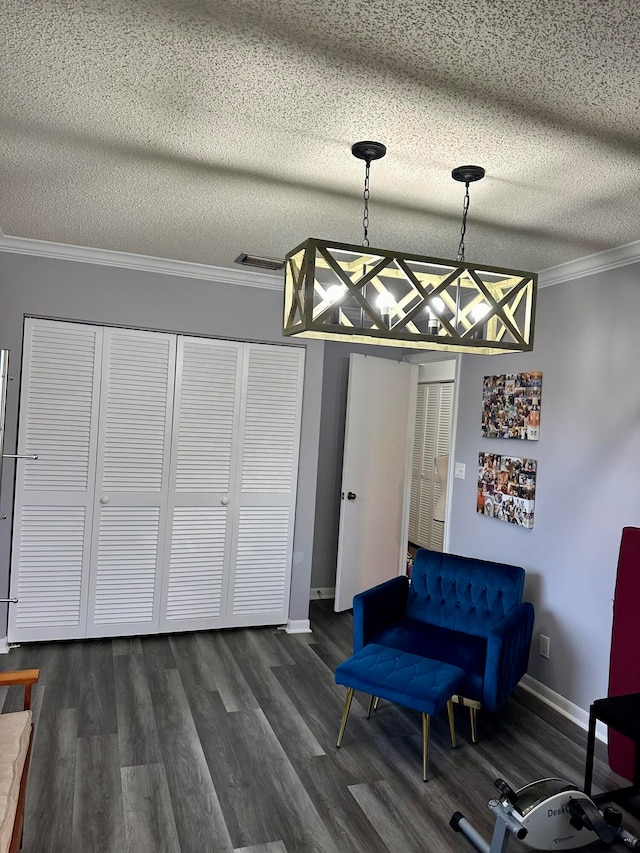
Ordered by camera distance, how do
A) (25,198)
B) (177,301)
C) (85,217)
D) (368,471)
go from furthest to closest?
(368,471) → (177,301) → (85,217) → (25,198)

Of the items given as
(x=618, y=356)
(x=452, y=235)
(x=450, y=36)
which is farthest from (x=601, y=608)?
(x=450, y=36)

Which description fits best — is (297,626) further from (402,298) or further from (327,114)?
(327,114)

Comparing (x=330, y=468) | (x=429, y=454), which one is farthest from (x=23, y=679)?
(x=429, y=454)

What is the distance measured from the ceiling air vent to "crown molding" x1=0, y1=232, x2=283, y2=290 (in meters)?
0.22

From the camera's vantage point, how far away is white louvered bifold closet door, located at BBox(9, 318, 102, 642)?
3.81 metres

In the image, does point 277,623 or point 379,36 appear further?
point 277,623

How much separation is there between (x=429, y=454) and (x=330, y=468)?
58.4 inches

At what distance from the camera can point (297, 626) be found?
4.46 metres

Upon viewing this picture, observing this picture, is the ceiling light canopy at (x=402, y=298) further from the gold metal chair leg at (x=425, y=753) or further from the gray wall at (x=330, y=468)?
the gray wall at (x=330, y=468)

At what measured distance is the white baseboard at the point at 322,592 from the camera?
5344mm

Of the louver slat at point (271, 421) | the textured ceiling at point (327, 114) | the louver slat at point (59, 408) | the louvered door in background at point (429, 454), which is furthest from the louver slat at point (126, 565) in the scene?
the louvered door in background at point (429, 454)

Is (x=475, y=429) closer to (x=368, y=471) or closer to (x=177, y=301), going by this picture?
(x=368, y=471)

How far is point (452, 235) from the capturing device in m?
3.06

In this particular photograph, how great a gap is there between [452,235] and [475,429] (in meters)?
1.55
